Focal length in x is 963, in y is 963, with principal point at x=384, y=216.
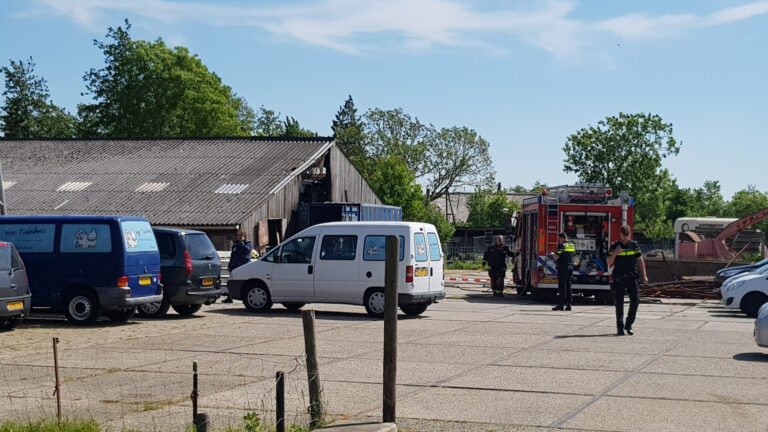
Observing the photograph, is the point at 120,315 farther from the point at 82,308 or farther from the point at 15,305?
the point at 15,305

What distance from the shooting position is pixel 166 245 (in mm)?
19859

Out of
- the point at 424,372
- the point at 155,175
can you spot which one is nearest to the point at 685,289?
the point at 424,372

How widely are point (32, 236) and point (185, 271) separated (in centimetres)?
301

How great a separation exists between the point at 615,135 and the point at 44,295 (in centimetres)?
6336

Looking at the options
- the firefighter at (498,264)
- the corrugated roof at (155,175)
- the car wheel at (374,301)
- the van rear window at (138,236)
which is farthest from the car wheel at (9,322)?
the corrugated roof at (155,175)

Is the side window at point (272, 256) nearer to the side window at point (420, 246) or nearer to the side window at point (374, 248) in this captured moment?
the side window at point (374, 248)

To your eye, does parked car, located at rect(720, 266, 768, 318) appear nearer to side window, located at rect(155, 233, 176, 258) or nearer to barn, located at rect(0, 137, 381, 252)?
side window, located at rect(155, 233, 176, 258)

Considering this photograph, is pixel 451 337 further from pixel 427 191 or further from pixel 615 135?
pixel 427 191

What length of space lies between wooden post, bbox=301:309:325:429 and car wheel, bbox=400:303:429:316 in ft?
38.1

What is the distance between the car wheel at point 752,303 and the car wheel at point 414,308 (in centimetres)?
749

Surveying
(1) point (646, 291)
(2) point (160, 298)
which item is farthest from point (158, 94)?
(2) point (160, 298)

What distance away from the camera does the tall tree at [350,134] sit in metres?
94.6

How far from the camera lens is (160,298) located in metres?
18.8

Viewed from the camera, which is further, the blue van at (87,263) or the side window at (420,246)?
the side window at (420,246)
